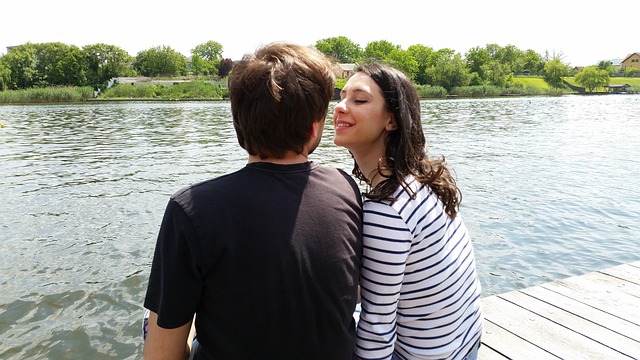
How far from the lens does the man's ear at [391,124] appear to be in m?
2.05

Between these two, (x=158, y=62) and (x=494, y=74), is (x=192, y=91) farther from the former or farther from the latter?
(x=494, y=74)

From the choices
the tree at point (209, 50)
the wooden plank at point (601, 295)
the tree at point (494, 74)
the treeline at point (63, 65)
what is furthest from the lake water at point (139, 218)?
the tree at point (209, 50)

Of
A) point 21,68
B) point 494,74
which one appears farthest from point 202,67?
point 494,74

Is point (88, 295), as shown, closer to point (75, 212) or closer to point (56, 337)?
point (56, 337)

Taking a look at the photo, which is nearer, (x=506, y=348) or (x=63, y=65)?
(x=506, y=348)

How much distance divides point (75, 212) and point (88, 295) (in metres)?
3.57

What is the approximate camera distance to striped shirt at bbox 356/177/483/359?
173 centimetres

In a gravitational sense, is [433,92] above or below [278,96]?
above

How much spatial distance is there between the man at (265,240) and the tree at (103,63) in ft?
293

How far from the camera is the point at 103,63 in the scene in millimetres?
86188

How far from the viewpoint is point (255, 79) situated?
4.81 feet

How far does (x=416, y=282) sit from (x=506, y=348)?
1.47m

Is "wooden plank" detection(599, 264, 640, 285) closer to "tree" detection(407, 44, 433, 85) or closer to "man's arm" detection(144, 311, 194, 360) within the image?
"man's arm" detection(144, 311, 194, 360)

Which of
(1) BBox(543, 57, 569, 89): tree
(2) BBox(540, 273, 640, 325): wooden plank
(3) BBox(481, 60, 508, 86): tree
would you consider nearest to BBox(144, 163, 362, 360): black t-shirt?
(2) BBox(540, 273, 640, 325): wooden plank
